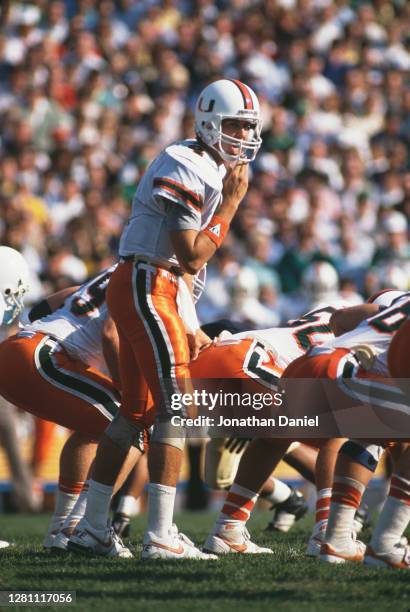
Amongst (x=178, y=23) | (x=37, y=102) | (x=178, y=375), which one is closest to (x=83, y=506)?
(x=178, y=375)

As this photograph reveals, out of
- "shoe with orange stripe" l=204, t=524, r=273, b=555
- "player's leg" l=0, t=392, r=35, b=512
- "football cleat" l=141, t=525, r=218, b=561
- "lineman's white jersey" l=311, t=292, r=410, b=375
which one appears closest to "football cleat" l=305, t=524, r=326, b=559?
"shoe with orange stripe" l=204, t=524, r=273, b=555

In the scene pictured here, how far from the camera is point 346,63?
15055mm

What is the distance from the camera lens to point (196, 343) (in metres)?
5.48

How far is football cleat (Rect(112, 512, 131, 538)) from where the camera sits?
6742mm

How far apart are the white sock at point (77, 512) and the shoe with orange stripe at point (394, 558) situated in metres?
1.54

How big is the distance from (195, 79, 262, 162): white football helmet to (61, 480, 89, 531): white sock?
1.70 m

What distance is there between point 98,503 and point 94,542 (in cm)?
17

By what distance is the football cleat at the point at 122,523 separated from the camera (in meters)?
6.74

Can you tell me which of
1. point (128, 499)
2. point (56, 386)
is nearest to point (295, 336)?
point (56, 386)

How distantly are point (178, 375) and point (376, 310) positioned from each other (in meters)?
0.90

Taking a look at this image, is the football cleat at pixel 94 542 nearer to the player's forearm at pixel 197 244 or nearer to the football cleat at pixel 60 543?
the football cleat at pixel 60 543

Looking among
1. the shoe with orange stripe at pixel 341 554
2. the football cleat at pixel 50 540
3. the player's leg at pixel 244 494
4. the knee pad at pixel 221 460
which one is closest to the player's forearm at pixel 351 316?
the player's leg at pixel 244 494

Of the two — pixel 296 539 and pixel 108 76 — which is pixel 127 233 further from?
pixel 108 76

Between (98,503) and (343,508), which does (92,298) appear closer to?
(98,503)
